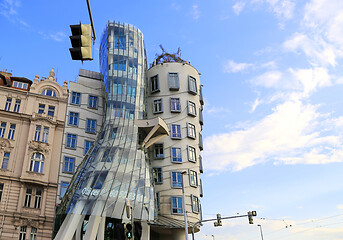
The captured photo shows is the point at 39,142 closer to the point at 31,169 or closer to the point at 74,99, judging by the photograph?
the point at 31,169

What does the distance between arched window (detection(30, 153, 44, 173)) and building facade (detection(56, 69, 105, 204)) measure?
198cm

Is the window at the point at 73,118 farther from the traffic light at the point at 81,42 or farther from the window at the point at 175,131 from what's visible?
the traffic light at the point at 81,42

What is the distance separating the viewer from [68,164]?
3753 cm

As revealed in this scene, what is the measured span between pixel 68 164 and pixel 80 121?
552 centimetres

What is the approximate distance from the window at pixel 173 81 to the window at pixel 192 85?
162cm

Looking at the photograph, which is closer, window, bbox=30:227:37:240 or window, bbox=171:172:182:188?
window, bbox=30:227:37:240

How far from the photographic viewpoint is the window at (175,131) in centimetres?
4197

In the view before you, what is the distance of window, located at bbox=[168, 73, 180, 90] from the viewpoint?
44459 mm

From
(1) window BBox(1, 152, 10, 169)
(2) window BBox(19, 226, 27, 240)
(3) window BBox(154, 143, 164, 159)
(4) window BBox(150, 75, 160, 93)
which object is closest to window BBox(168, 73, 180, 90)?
(4) window BBox(150, 75, 160, 93)

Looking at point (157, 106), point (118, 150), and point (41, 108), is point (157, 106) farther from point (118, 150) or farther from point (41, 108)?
point (41, 108)

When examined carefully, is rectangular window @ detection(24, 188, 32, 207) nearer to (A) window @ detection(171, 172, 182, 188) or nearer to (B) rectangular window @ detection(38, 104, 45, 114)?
(B) rectangular window @ detection(38, 104, 45, 114)

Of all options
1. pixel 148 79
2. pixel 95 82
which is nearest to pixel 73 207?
pixel 95 82

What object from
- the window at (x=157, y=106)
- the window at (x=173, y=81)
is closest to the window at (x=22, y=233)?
the window at (x=157, y=106)

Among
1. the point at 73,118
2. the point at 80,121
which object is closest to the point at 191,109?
the point at 80,121
